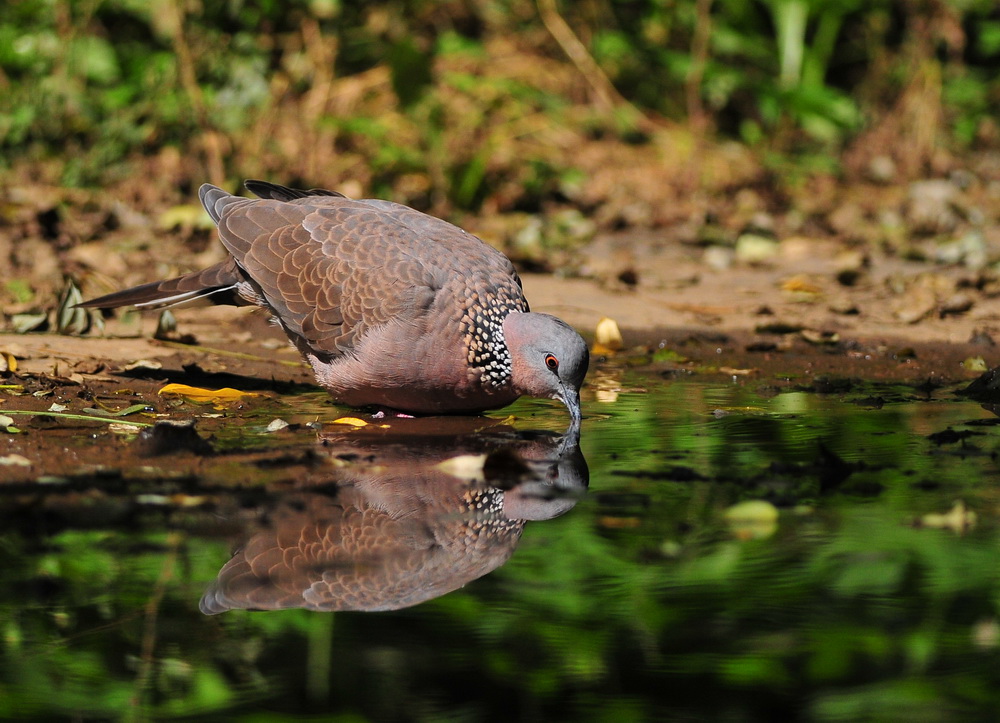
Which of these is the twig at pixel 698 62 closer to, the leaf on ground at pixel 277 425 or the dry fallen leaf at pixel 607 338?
the dry fallen leaf at pixel 607 338

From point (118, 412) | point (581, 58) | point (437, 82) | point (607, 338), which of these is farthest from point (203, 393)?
point (581, 58)

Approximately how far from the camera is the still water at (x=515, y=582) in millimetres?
2504

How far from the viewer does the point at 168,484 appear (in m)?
3.62

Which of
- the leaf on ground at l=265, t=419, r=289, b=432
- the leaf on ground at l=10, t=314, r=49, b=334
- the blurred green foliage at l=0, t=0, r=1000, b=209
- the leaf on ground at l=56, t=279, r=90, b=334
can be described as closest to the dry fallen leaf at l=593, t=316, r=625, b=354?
the leaf on ground at l=265, t=419, r=289, b=432

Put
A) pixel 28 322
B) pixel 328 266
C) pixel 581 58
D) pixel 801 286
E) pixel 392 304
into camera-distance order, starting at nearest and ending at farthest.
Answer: pixel 392 304 < pixel 328 266 < pixel 28 322 < pixel 801 286 < pixel 581 58

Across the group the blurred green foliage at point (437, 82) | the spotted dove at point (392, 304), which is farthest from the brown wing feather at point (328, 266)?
the blurred green foliage at point (437, 82)

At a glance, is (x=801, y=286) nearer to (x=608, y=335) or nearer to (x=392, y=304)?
(x=608, y=335)

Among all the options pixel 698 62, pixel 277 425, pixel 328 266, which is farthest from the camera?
pixel 698 62

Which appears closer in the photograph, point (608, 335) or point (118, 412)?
point (118, 412)

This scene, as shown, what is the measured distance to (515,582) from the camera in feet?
10.1

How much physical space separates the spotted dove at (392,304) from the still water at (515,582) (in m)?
0.35

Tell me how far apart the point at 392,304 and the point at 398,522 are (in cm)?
146

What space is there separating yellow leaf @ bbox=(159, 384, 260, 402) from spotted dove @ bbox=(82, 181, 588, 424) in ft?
1.11

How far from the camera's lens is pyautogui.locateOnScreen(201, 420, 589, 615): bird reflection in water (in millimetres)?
3016
